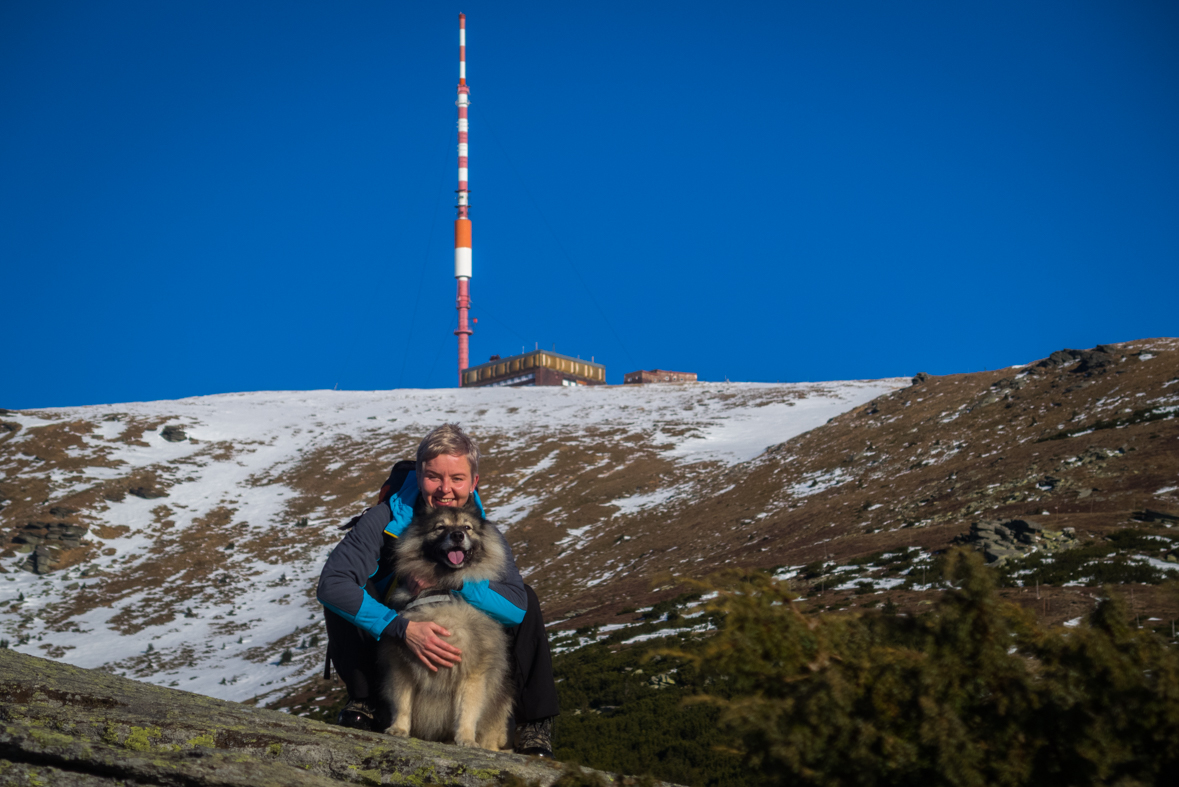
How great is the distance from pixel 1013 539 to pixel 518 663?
19.2 metres

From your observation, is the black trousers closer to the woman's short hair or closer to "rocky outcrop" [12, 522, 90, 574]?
the woman's short hair

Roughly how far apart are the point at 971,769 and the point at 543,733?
3.55m

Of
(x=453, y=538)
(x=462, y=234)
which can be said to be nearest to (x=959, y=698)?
(x=453, y=538)

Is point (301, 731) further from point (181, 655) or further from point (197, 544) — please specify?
point (197, 544)

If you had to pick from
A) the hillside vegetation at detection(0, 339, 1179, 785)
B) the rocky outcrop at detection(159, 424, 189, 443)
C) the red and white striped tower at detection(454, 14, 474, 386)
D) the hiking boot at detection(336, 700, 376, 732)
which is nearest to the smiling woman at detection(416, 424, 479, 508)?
the hiking boot at detection(336, 700, 376, 732)

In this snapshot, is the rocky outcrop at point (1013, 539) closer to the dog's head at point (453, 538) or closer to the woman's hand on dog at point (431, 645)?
the dog's head at point (453, 538)

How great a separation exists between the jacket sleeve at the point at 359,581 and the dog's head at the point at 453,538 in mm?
408

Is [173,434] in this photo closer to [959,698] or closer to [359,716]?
[359,716]

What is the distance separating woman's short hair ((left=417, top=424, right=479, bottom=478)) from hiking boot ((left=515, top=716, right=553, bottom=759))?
1752 millimetres

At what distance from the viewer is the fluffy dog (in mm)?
4926

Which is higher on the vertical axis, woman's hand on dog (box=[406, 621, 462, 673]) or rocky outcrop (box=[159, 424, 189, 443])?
rocky outcrop (box=[159, 424, 189, 443])

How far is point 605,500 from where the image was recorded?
47.1 metres

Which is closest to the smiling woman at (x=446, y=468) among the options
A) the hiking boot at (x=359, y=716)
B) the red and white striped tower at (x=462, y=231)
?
the hiking boot at (x=359, y=716)

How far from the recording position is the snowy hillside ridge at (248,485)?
33.8m
